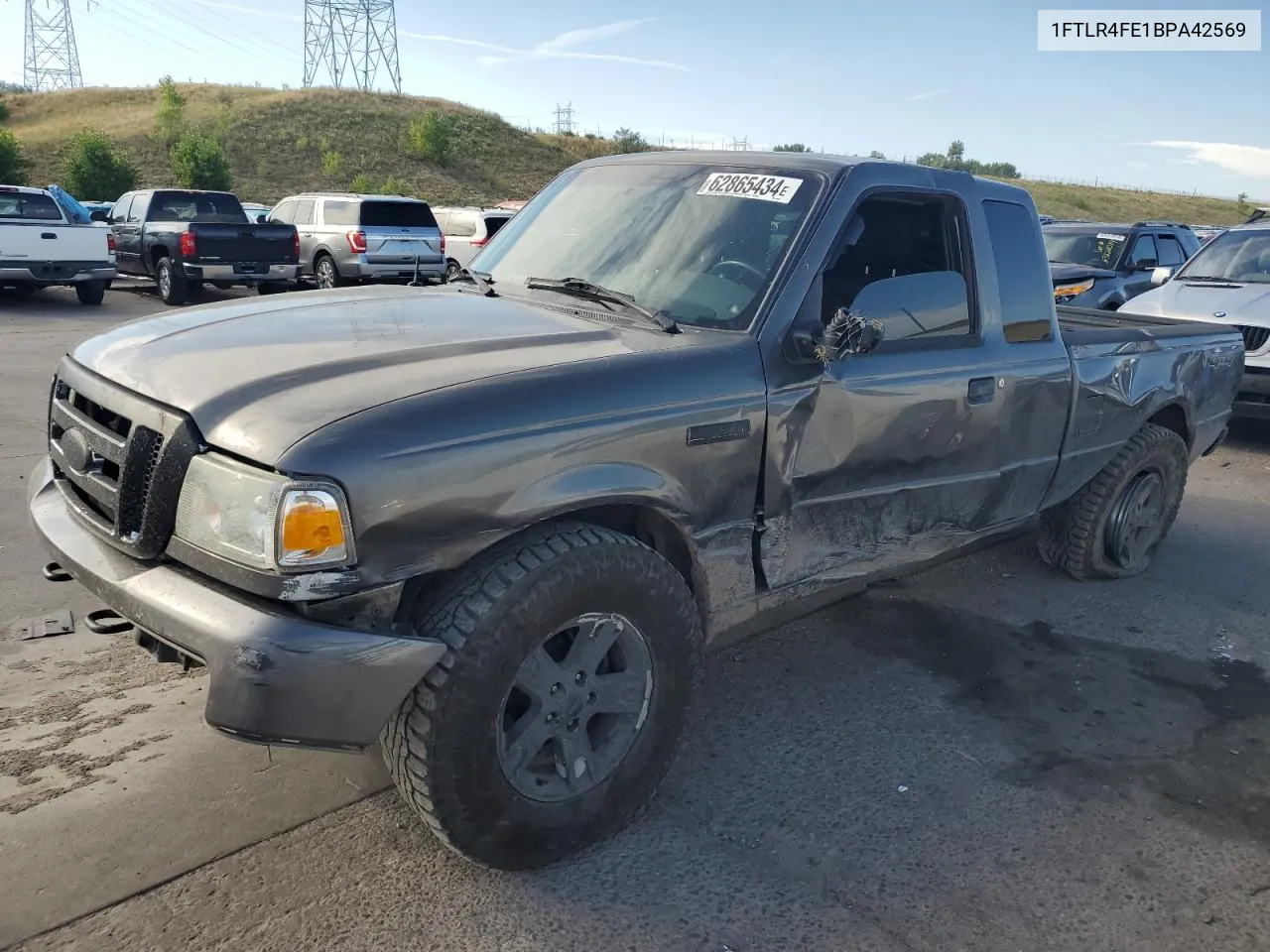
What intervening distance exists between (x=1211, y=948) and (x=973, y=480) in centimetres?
182

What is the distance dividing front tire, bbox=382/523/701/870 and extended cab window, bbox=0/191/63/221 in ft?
48.9

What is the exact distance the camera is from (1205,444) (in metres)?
5.62

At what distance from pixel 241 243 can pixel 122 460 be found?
14663 mm

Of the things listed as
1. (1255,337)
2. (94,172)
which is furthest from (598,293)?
(94,172)

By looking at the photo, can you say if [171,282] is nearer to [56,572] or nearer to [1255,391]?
[56,572]

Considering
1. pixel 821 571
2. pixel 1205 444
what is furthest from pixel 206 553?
pixel 1205 444

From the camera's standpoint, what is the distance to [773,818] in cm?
305

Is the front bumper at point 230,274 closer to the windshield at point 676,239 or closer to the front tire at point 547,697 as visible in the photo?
the windshield at point 676,239

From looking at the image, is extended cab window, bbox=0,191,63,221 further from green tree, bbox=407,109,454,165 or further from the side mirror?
green tree, bbox=407,109,454,165

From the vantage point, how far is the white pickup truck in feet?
47.0

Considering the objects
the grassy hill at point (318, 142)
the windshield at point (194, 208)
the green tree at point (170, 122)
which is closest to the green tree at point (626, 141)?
the grassy hill at point (318, 142)

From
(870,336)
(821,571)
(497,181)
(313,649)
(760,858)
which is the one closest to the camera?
(313,649)

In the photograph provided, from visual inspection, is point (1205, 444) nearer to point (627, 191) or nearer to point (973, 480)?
point (973, 480)

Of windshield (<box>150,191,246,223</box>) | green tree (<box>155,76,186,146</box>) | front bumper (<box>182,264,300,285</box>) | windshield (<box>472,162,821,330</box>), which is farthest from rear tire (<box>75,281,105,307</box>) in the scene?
green tree (<box>155,76,186,146</box>)
